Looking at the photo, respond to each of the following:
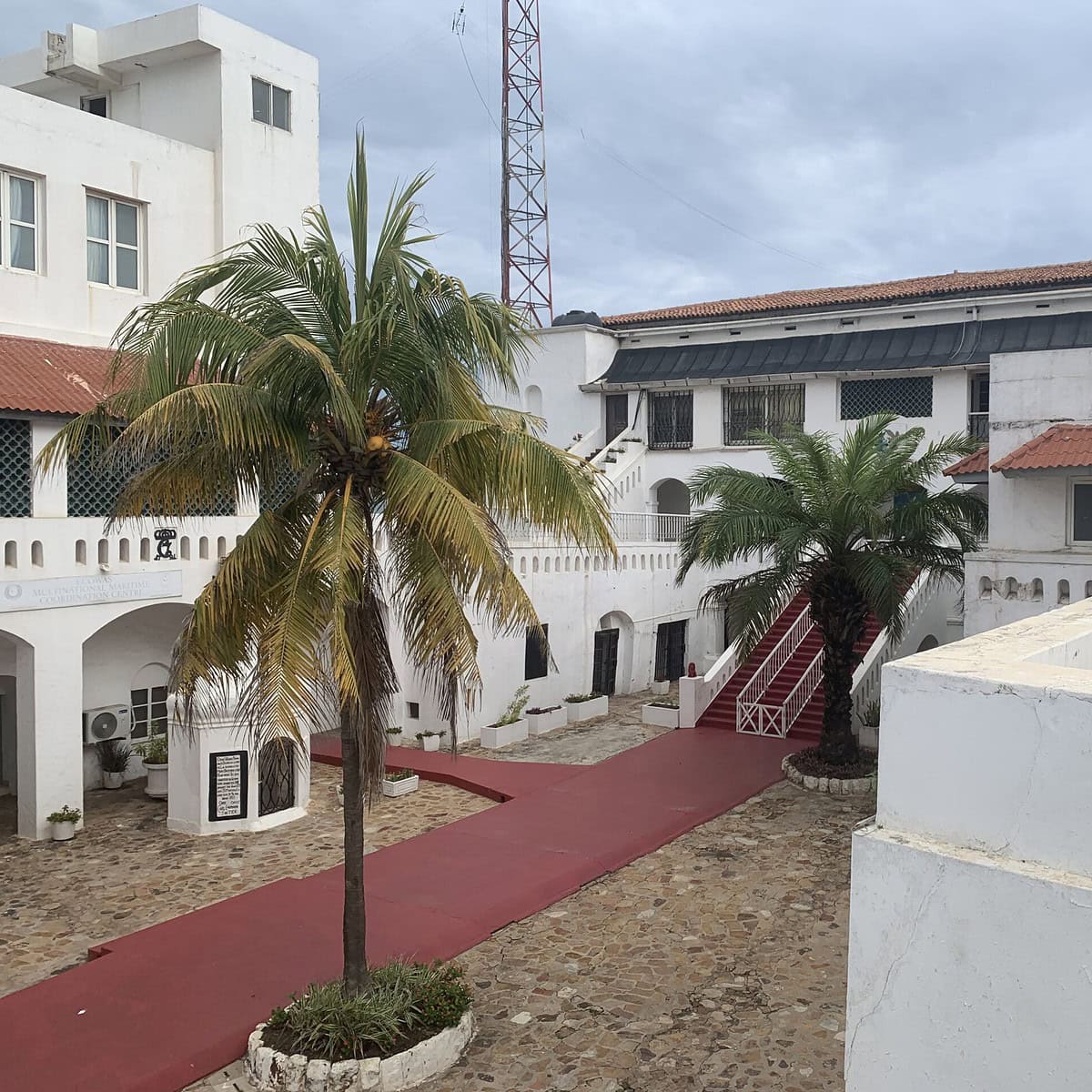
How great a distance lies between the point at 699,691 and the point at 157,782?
406 inches

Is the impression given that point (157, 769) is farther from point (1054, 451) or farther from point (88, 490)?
point (1054, 451)

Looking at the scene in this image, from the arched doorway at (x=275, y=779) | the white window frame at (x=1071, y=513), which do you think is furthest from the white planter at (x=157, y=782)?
the white window frame at (x=1071, y=513)

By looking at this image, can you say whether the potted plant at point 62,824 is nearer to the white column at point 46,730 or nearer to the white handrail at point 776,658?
the white column at point 46,730

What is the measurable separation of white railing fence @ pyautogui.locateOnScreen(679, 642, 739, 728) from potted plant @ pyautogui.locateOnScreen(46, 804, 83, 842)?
11299 millimetres

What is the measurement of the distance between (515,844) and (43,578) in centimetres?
744

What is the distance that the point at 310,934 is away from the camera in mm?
11383

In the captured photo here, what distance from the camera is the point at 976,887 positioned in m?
4.50

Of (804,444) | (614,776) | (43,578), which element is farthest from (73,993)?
(804,444)

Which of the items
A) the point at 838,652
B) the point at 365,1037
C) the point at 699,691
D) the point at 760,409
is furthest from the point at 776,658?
the point at 365,1037

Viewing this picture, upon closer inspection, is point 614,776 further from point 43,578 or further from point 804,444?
point 43,578

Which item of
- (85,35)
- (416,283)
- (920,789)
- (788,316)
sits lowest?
(920,789)

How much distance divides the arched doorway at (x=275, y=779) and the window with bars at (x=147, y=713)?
4.02 meters

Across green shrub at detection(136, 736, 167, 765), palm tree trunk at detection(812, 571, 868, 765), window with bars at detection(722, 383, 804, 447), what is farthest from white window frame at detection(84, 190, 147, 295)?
window with bars at detection(722, 383, 804, 447)

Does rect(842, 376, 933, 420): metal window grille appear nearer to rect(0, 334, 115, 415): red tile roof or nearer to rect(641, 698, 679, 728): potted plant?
rect(641, 698, 679, 728): potted plant
